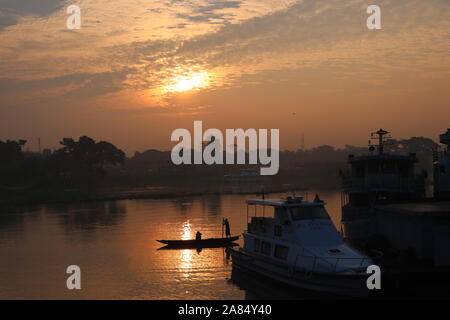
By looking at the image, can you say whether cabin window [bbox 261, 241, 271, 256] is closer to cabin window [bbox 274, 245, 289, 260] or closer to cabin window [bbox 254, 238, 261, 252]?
cabin window [bbox 254, 238, 261, 252]

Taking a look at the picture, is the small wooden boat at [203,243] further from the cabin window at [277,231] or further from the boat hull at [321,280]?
the cabin window at [277,231]

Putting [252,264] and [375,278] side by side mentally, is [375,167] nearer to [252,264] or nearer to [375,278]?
[252,264]

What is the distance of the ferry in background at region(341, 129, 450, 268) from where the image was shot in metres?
31.0

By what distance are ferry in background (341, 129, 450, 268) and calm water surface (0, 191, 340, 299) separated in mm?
10395

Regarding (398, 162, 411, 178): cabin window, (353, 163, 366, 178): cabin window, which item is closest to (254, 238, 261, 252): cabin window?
(353, 163, 366, 178): cabin window

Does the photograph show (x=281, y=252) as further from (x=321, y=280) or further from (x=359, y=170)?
(x=359, y=170)

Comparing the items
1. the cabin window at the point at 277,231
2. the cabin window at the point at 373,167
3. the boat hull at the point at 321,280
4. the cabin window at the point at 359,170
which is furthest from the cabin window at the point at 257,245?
the cabin window at the point at 359,170

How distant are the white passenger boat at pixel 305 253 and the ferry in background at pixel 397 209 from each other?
4731mm

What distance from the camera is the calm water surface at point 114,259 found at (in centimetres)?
3472

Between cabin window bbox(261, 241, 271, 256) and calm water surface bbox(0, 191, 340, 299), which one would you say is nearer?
cabin window bbox(261, 241, 271, 256)

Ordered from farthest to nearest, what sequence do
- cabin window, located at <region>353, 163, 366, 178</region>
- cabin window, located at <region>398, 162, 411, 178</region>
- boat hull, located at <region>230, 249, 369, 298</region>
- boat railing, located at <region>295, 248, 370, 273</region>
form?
cabin window, located at <region>353, 163, 366, 178</region> → cabin window, located at <region>398, 162, 411, 178</region> → boat railing, located at <region>295, 248, 370, 273</region> → boat hull, located at <region>230, 249, 369, 298</region>

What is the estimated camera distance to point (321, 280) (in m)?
27.8

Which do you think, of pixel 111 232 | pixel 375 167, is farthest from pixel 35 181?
pixel 375 167

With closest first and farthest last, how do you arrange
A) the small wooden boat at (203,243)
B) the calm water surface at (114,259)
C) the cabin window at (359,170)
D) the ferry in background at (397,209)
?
the ferry in background at (397,209) < the calm water surface at (114,259) < the cabin window at (359,170) < the small wooden boat at (203,243)
